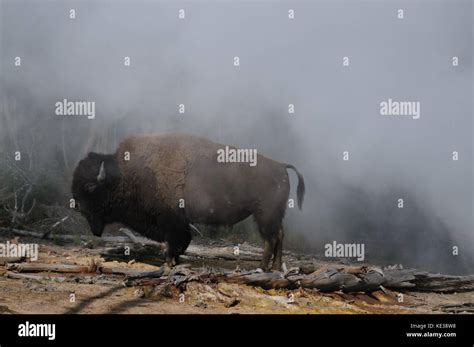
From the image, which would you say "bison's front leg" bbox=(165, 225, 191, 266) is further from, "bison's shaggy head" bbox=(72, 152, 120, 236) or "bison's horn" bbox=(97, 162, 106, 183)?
"bison's horn" bbox=(97, 162, 106, 183)

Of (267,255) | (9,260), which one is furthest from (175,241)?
(9,260)

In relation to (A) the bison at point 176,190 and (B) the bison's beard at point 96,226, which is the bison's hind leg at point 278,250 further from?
(B) the bison's beard at point 96,226

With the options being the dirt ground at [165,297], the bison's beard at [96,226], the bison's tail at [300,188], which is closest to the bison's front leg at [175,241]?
the dirt ground at [165,297]

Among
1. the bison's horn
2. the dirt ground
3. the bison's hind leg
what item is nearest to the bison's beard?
the dirt ground

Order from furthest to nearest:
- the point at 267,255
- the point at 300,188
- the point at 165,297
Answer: the point at 300,188
the point at 267,255
the point at 165,297

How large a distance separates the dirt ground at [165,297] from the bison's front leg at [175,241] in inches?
6.2

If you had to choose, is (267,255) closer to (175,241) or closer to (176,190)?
(175,241)

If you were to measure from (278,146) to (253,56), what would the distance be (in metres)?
1.08

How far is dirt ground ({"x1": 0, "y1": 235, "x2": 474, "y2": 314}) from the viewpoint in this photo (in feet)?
20.7

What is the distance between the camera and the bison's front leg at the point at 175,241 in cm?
686

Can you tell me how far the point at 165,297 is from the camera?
6535 mm

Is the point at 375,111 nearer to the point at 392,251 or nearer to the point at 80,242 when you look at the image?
the point at 392,251

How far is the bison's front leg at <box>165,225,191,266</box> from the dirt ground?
0.16 meters

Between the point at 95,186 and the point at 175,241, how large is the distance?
111 centimetres
